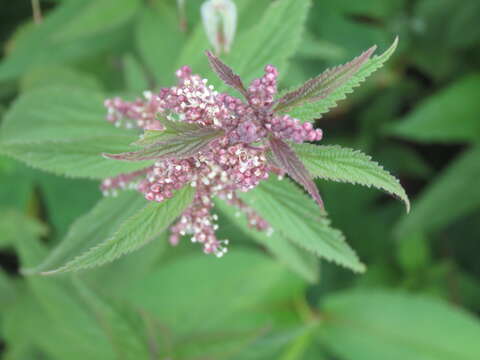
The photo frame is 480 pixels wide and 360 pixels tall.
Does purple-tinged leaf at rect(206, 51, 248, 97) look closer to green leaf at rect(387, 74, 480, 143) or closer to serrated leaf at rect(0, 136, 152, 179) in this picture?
serrated leaf at rect(0, 136, 152, 179)

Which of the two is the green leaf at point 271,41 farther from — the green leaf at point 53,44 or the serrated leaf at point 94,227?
the green leaf at point 53,44

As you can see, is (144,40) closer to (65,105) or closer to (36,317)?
(65,105)

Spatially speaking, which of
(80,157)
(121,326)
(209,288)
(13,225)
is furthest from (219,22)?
(209,288)

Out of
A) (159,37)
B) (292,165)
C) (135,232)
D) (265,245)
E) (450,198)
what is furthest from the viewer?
(450,198)

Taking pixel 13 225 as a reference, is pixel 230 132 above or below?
below

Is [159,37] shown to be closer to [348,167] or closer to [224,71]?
[224,71]
